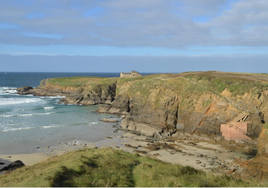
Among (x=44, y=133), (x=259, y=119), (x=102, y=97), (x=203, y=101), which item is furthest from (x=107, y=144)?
(x=102, y=97)

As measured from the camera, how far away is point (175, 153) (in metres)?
23.0

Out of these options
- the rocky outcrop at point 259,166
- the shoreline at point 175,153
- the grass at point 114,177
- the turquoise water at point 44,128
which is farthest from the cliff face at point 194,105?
the grass at point 114,177

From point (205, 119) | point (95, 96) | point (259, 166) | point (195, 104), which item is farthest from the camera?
point (95, 96)

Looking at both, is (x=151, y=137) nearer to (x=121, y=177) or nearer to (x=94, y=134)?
(x=94, y=134)

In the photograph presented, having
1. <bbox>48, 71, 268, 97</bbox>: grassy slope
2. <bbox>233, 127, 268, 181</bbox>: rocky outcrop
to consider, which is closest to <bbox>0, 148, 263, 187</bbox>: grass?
<bbox>233, 127, 268, 181</bbox>: rocky outcrop

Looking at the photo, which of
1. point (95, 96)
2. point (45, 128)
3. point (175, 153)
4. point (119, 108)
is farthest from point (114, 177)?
point (95, 96)

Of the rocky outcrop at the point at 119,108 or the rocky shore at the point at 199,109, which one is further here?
the rocky outcrop at the point at 119,108

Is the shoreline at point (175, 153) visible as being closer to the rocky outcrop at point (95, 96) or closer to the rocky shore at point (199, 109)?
the rocky shore at point (199, 109)

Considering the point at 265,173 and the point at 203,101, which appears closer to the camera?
the point at 265,173

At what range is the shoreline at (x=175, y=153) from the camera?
779 inches

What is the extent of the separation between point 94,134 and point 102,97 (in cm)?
2935

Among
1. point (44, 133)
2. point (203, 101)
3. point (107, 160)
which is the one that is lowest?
point (44, 133)

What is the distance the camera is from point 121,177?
38.1 feet

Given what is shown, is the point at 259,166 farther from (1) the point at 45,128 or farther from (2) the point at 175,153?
(1) the point at 45,128
